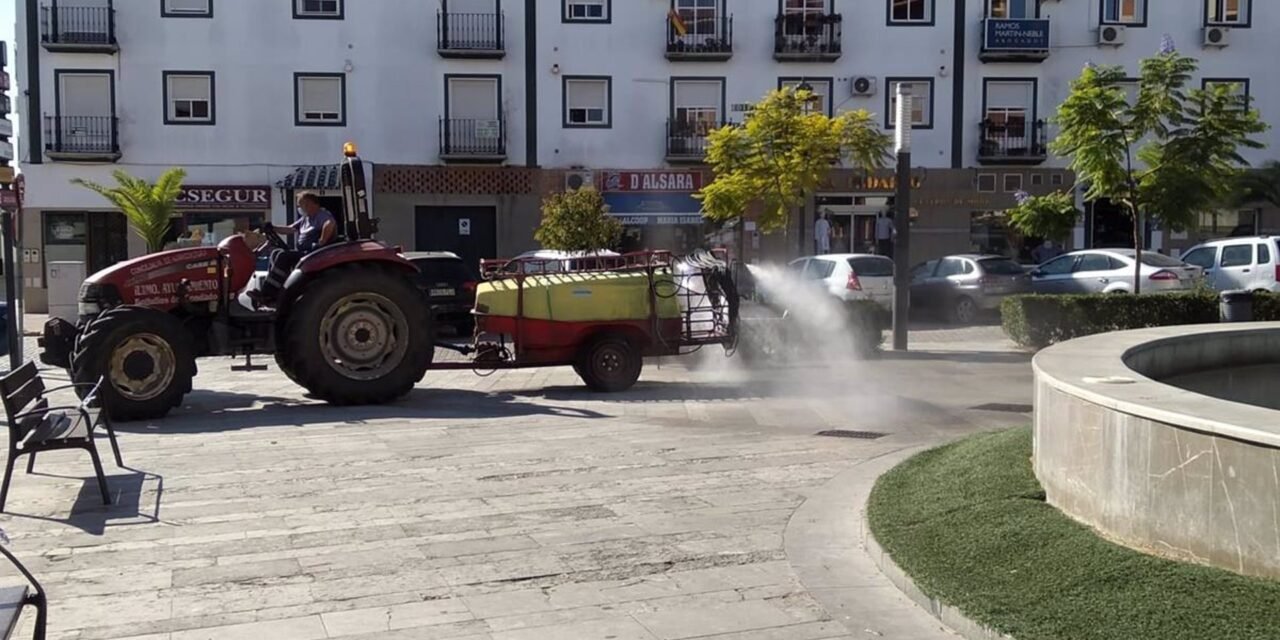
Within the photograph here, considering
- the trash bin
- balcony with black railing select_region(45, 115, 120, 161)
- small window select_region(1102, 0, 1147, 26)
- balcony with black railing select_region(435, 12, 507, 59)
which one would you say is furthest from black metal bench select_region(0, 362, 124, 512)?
→ small window select_region(1102, 0, 1147, 26)

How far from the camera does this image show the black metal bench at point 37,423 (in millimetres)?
7031

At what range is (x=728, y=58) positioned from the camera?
31.7 meters

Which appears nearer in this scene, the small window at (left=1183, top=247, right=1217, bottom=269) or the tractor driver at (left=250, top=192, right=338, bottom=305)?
the tractor driver at (left=250, top=192, right=338, bottom=305)

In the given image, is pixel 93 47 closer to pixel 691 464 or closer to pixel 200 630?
pixel 691 464

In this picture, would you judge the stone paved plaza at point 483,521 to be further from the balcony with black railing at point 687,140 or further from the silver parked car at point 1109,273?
the balcony with black railing at point 687,140

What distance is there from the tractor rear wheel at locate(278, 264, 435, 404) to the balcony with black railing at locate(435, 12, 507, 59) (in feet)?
66.2

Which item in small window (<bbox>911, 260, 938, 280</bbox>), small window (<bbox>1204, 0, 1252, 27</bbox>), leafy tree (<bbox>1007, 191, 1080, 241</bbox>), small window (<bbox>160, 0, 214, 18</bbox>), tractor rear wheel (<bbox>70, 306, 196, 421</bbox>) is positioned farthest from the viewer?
small window (<bbox>1204, 0, 1252, 27</bbox>)

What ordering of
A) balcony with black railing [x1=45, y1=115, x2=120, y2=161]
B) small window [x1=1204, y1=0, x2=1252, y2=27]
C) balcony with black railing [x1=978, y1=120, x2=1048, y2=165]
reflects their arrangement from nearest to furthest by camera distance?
balcony with black railing [x1=45, y1=115, x2=120, y2=161] < balcony with black railing [x1=978, y1=120, x2=1048, y2=165] < small window [x1=1204, y1=0, x2=1252, y2=27]

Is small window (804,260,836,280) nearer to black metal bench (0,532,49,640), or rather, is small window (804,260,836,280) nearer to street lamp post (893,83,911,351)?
street lamp post (893,83,911,351)

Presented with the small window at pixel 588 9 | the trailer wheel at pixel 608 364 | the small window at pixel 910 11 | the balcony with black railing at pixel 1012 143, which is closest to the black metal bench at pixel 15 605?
the trailer wheel at pixel 608 364

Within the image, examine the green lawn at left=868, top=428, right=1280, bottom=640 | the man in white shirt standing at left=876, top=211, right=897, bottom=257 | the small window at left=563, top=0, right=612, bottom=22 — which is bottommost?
the green lawn at left=868, top=428, right=1280, bottom=640

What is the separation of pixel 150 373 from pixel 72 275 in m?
11.8

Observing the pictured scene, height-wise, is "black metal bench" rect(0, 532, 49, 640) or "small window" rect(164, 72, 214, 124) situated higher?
"small window" rect(164, 72, 214, 124)

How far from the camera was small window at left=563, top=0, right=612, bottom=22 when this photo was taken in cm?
3159
